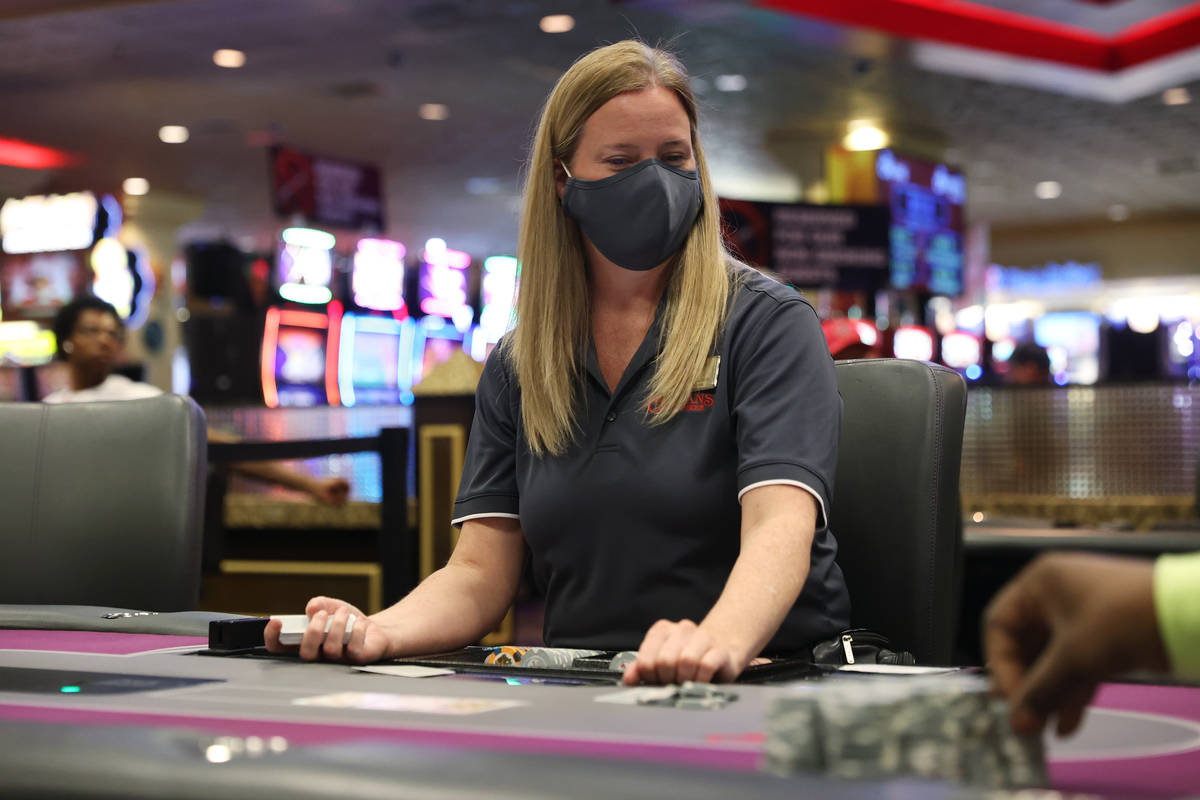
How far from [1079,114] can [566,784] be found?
989cm

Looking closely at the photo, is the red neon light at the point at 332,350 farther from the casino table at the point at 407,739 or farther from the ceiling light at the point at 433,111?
the casino table at the point at 407,739

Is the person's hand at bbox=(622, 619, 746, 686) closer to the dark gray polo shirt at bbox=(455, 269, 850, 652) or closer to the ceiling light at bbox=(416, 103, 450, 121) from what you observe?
the dark gray polo shirt at bbox=(455, 269, 850, 652)

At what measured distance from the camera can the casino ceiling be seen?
7.14 metres

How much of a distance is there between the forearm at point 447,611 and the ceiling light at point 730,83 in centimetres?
711

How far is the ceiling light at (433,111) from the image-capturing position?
924 cm

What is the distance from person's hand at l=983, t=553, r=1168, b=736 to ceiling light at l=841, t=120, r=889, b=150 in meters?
9.29

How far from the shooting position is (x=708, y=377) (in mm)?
1489

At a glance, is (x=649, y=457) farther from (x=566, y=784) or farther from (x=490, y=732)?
(x=566, y=784)

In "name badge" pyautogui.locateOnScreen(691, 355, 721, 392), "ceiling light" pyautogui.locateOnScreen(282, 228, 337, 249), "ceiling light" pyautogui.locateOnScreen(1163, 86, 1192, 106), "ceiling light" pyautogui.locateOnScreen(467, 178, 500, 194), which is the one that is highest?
"ceiling light" pyautogui.locateOnScreen(467, 178, 500, 194)

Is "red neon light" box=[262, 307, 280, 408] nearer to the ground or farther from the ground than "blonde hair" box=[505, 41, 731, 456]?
farther from the ground

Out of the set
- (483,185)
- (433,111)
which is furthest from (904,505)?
(483,185)

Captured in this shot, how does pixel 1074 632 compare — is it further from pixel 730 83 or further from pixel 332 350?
pixel 332 350

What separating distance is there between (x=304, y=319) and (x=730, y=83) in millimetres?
4622

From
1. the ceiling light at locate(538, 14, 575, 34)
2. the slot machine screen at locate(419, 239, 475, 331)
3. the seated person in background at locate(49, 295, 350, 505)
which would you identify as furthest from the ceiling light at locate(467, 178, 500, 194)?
the seated person in background at locate(49, 295, 350, 505)
